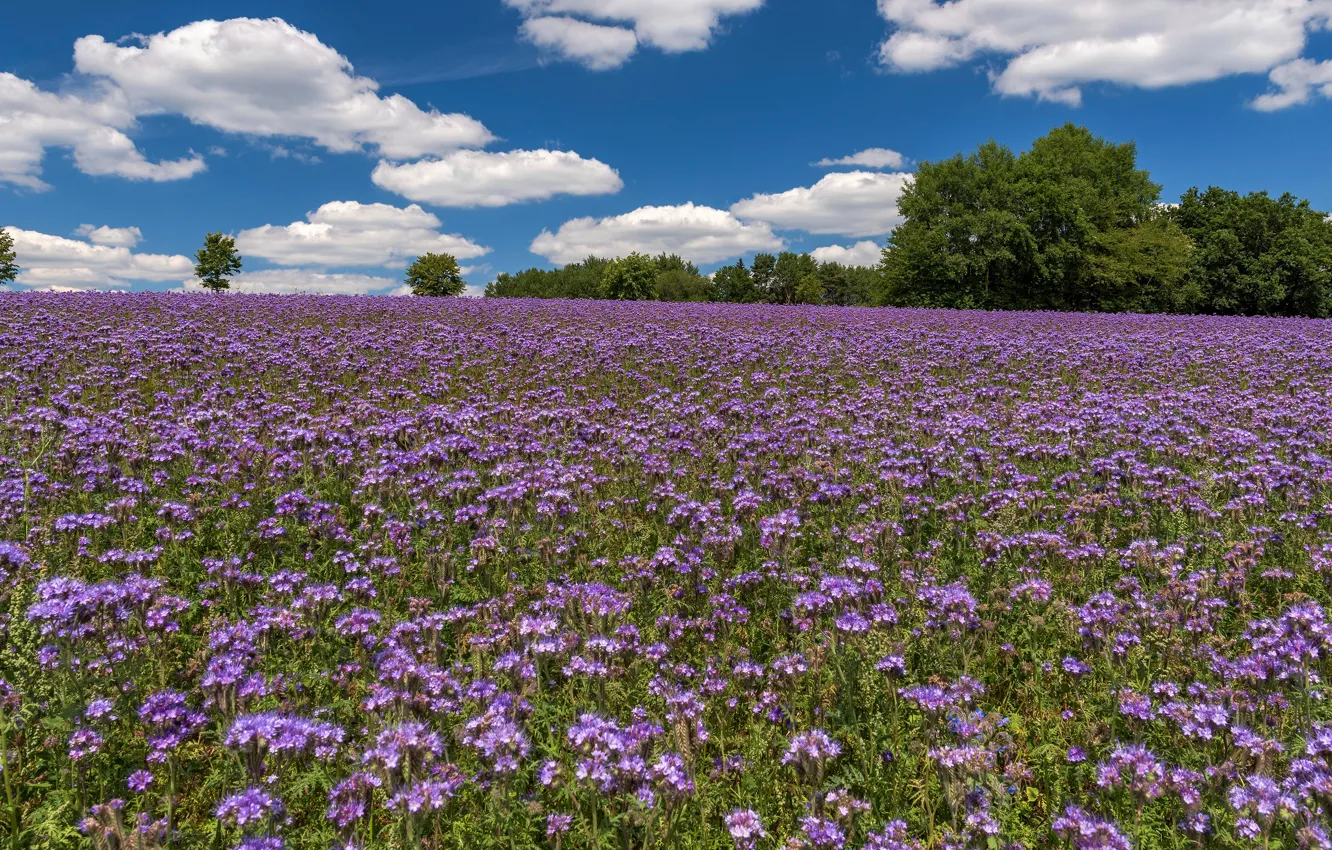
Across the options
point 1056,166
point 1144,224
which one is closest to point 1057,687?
point 1056,166

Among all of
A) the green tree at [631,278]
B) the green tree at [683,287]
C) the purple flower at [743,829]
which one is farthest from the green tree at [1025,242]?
the green tree at [683,287]

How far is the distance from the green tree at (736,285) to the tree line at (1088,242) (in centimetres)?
5470

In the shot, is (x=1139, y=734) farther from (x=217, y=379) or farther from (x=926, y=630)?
(x=217, y=379)

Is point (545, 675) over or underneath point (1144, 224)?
underneath

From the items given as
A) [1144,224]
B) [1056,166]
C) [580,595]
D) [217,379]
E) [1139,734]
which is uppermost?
[1056,166]

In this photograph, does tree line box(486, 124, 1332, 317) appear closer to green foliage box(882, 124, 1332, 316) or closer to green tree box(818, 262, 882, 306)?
green foliage box(882, 124, 1332, 316)

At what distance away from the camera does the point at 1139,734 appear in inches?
147

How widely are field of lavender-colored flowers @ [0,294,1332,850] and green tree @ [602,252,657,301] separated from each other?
94241 mm

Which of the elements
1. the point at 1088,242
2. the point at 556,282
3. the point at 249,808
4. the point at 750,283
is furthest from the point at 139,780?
the point at 556,282

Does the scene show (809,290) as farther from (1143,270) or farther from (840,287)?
(1143,270)

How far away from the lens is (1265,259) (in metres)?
65.4

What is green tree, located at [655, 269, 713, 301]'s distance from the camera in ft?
431

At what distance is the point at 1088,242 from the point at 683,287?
82673 mm

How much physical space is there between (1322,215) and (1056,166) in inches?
1398
